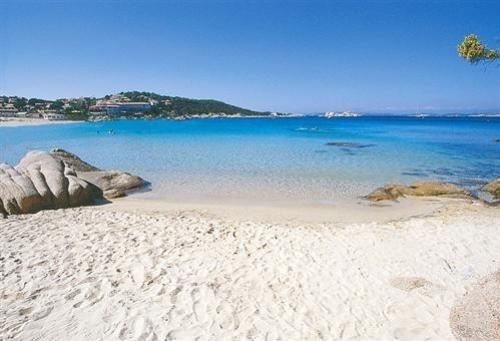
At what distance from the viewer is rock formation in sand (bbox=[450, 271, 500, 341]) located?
13.4ft

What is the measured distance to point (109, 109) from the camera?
A: 5032 inches

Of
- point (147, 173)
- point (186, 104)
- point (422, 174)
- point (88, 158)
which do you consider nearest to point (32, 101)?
point (186, 104)

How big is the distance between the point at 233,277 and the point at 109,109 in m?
137

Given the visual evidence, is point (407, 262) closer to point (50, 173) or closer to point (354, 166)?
point (50, 173)

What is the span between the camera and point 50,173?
35.3 ft

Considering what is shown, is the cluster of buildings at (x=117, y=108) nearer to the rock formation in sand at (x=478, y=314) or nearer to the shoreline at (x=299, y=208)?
the shoreline at (x=299, y=208)

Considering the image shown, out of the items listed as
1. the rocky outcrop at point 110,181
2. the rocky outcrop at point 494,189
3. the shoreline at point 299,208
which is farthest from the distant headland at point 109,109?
the rocky outcrop at point 494,189

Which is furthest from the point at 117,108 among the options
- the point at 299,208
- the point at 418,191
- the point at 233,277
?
the point at 233,277

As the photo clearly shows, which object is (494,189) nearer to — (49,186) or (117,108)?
(49,186)

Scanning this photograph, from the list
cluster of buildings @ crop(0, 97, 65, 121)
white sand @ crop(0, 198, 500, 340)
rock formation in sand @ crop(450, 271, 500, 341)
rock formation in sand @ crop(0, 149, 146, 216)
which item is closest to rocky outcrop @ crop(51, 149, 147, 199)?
rock formation in sand @ crop(0, 149, 146, 216)

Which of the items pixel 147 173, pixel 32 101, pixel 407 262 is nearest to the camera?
pixel 407 262

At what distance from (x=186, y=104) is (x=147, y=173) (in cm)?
14551

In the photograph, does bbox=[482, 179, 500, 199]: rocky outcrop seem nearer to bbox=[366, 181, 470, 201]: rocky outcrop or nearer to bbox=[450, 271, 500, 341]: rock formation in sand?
bbox=[366, 181, 470, 201]: rocky outcrop

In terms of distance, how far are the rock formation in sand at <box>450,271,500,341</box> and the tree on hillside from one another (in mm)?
3903
